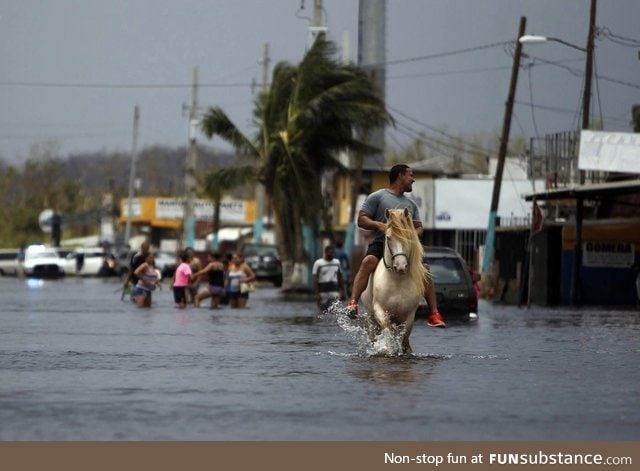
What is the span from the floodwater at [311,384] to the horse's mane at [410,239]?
85 centimetres

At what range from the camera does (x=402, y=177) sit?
1727 cm

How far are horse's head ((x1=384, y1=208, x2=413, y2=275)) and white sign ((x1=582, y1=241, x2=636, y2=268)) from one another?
27.4m

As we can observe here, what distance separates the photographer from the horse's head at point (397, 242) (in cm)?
1639

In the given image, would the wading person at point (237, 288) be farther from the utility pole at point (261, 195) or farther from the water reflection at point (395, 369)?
the utility pole at point (261, 195)

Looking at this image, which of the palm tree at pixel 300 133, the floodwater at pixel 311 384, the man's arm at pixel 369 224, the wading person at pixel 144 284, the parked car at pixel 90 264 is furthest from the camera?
the parked car at pixel 90 264

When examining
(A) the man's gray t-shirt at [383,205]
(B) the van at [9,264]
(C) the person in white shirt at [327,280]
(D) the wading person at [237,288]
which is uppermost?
(A) the man's gray t-shirt at [383,205]

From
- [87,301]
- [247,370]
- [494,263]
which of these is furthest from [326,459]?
[494,263]

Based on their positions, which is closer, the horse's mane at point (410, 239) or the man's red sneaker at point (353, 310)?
the horse's mane at point (410, 239)

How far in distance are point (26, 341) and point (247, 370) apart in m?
6.11

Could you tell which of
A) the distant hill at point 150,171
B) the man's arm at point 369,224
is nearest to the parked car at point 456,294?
the man's arm at point 369,224

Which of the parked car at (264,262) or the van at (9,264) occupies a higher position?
the parked car at (264,262)

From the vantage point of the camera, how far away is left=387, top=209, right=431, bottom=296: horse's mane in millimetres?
16484

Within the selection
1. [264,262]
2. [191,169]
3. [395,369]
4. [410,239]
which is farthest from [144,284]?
[191,169]

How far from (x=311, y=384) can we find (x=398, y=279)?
3.37 meters
